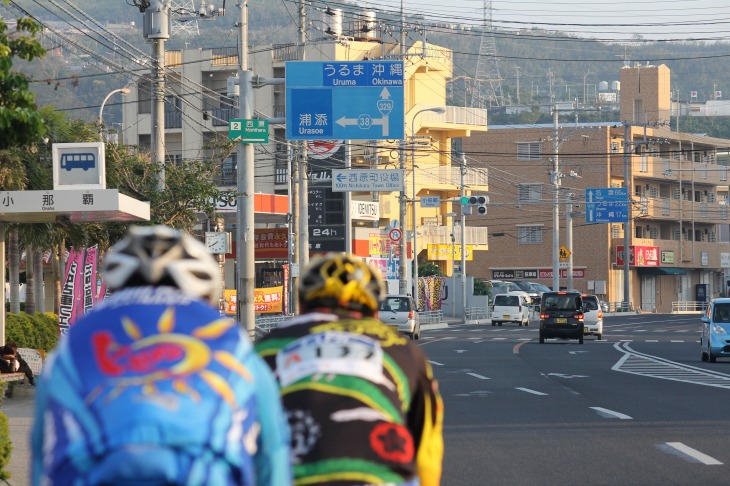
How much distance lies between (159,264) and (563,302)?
1640 inches

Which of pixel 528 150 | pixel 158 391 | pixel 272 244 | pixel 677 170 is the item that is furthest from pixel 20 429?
pixel 677 170

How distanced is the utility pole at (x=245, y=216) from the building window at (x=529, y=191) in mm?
68716

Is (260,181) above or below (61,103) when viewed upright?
below

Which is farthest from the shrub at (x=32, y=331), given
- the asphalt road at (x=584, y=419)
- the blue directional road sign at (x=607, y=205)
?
the blue directional road sign at (x=607, y=205)

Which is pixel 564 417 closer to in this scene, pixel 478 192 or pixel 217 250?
pixel 217 250

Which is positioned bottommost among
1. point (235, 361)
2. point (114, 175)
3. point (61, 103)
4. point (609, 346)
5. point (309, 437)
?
point (609, 346)

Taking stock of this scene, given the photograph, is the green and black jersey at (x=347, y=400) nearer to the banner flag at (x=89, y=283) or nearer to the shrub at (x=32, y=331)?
the banner flag at (x=89, y=283)

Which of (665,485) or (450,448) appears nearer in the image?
(665,485)

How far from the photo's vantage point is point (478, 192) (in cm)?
9438

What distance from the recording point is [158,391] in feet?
10.8

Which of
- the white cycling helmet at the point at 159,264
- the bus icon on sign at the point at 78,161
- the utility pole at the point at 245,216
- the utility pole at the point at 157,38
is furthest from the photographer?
the utility pole at the point at 157,38

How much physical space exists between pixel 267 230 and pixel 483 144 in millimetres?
40854

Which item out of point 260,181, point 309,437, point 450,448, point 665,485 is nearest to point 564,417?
point 450,448

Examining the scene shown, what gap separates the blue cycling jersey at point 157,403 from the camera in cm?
324
